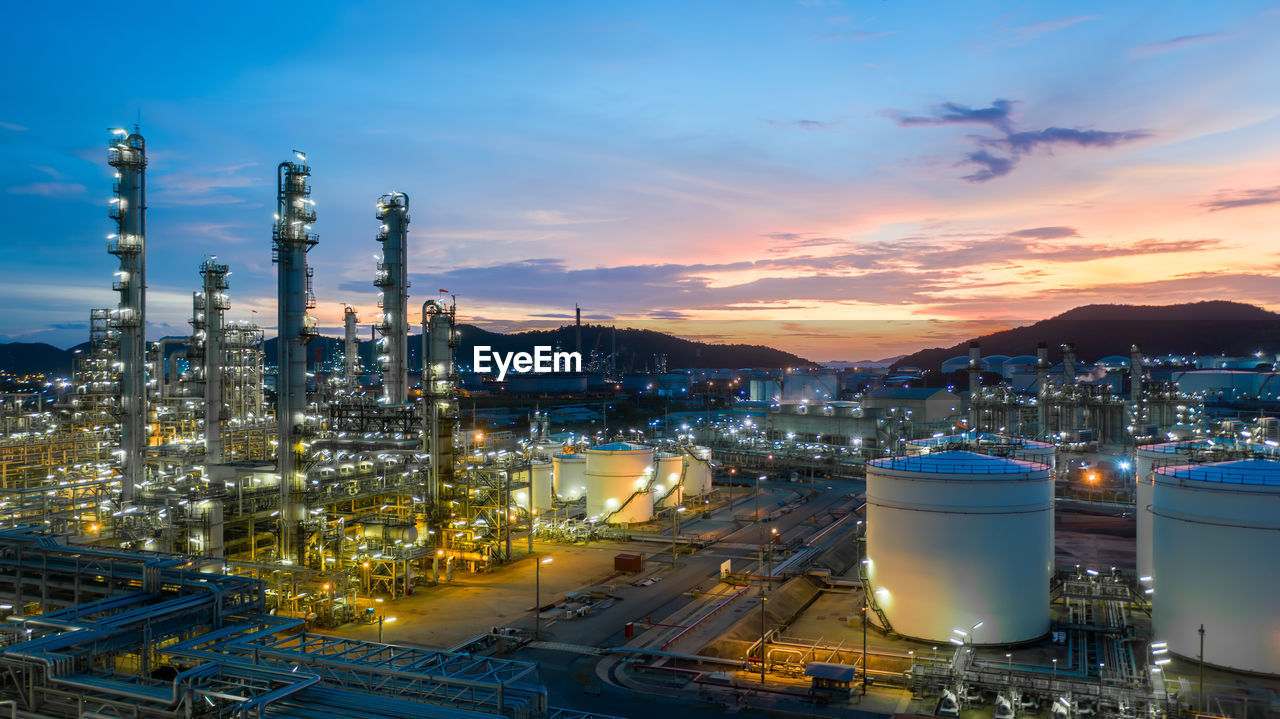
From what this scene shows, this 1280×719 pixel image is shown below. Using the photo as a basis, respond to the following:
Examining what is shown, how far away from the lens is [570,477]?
2635 inches

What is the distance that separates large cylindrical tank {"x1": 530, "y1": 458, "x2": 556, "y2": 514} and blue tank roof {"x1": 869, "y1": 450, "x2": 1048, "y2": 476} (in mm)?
33682

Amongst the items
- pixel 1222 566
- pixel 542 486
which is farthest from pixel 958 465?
pixel 542 486

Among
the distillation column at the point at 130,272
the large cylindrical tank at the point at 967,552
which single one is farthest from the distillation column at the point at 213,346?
the large cylindrical tank at the point at 967,552

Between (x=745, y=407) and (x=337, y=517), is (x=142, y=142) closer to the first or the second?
(x=337, y=517)

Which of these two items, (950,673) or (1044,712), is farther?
(950,673)

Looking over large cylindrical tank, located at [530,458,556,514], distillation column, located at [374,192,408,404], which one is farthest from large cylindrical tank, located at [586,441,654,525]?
distillation column, located at [374,192,408,404]

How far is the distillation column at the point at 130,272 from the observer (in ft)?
138

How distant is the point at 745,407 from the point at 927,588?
360 feet

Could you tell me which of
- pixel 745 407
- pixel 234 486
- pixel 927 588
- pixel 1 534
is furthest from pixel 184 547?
pixel 745 407

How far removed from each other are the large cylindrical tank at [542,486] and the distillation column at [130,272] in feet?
89.4

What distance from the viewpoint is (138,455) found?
136ft

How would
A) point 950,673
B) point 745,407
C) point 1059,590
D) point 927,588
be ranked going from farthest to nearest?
1. point 745,407
2. point 1059,590
3. point 927,588
4. point 950,673

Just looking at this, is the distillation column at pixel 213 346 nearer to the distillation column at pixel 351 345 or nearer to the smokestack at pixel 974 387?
the distillation column at pixel 351 345

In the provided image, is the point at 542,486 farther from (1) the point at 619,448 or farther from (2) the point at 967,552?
(2) the point at 967,552
